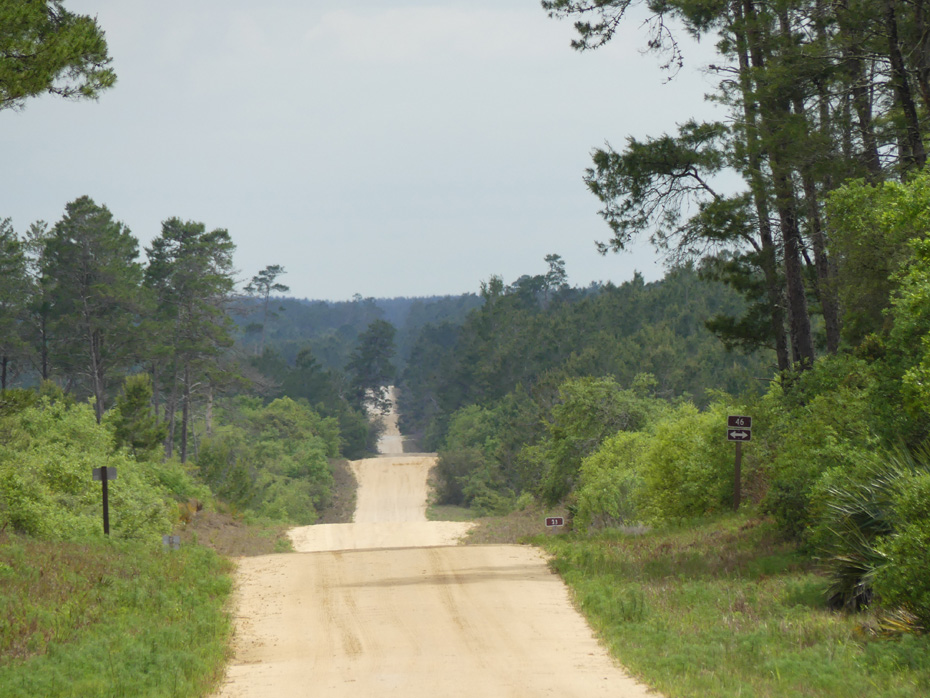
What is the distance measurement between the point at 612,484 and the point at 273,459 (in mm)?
48918

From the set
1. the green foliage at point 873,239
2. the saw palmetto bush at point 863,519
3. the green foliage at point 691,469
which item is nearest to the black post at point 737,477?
the green foliage at point 691,469

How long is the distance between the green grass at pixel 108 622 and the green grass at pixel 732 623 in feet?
14.9

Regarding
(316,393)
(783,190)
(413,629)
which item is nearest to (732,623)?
(413,629)

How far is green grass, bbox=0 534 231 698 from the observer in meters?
9.59

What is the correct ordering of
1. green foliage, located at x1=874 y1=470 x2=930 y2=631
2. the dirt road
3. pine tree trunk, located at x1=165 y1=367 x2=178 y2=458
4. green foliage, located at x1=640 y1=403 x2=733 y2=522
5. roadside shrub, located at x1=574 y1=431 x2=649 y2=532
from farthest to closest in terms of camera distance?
1. pine tree trunk, located at x1=165 y1=367 x2=178 y2=458
2. roadside shrub, located at x1=574 y1=431 x2=649 y2=532
3. green foliage, located at x1=640 y1=403 x2=733 y2=522
4. the dirt road
5. green foliage, located at x1=874 y1=470 x2=930 y2=631

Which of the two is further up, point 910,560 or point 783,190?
point 783,190

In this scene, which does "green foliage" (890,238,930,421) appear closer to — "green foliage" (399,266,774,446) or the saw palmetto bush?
the saw palmetto bush

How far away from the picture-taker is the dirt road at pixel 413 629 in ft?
32.3

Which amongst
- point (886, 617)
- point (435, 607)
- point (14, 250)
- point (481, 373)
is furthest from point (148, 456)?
point (481, 373)

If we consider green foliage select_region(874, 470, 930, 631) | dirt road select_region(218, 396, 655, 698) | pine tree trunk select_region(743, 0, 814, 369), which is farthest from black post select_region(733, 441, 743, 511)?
green foliage select_region(874, 470, 930, 631)

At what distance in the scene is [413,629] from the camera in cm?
1245

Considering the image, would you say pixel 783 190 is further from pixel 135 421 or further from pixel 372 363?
pixel 372 363

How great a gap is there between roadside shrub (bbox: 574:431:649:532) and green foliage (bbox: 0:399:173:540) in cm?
1039

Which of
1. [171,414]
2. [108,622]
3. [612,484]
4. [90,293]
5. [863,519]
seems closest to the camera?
[863,519]
